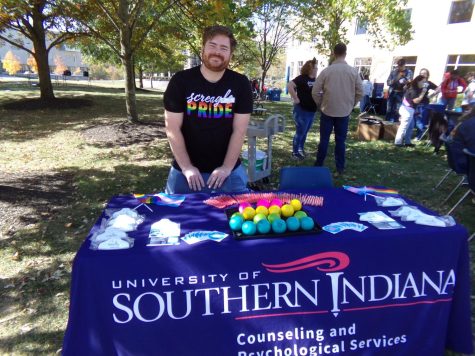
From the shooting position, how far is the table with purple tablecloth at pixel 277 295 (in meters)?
1.57

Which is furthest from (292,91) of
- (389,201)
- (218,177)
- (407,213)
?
(407,213)

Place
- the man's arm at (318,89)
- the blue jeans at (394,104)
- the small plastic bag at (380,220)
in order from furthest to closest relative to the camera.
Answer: the blue jeans at (394,104) < the man's arm at (318,89) < the small plastic bag at (380,220)

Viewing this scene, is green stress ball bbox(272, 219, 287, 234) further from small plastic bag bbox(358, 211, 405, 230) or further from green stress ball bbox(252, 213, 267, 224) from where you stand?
small plastic bag bbox(358, 211, 405, 230)

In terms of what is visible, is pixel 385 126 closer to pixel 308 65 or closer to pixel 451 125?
pixel 451 125

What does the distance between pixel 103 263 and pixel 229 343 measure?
0.74 metres

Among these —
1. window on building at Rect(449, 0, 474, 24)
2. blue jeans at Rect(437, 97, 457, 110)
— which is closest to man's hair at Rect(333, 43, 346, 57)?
blue jeans at Rect(437, 97, 457, 110)

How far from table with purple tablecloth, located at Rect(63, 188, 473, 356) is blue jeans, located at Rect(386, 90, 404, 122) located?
9.44 metres

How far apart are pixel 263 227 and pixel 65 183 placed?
4372 mm

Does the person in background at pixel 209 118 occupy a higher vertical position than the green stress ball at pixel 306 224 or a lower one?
higher

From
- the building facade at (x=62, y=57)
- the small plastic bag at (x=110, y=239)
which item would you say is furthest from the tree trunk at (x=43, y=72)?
the building facade at (x=62, y=57)

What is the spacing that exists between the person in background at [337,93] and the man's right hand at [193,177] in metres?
3.48

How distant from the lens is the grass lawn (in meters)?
2.58

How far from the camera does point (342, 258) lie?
1720 mm

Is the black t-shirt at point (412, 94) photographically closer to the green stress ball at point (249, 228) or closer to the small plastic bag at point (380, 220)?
the small plastic bag at point (380, 220)
